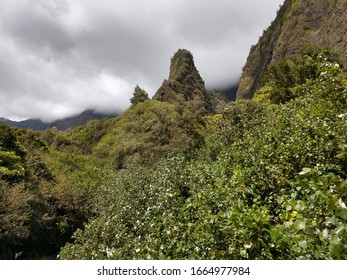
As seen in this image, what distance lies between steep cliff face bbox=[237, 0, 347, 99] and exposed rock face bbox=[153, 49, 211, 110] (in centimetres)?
2180

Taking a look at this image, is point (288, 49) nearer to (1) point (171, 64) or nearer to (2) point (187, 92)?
(2) point (187, 92)

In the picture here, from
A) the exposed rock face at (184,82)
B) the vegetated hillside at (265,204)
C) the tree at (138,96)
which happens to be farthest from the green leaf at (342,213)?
the exposed rock face at (184,82)

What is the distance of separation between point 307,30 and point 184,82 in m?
42.9

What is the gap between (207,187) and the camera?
8141mm

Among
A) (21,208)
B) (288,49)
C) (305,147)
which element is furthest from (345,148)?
(288,49)

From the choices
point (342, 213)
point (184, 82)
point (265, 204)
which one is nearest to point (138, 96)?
point (184, 82)

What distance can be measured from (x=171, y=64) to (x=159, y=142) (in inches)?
3653

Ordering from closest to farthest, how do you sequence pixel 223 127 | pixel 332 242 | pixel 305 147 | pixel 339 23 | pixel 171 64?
pixel 332 242 → pixel 305 147 → pixel 223 127 → pixel 339 23 → pixel 171 64

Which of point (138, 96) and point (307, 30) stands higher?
point (307, 30)

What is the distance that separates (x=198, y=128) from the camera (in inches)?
1065

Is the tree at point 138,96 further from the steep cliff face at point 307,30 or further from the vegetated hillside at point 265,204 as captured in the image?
the vegetated hillside at point 265,204

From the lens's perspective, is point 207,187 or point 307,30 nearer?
point 207,187

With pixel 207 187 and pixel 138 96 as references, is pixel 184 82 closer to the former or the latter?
pixel 138 96
